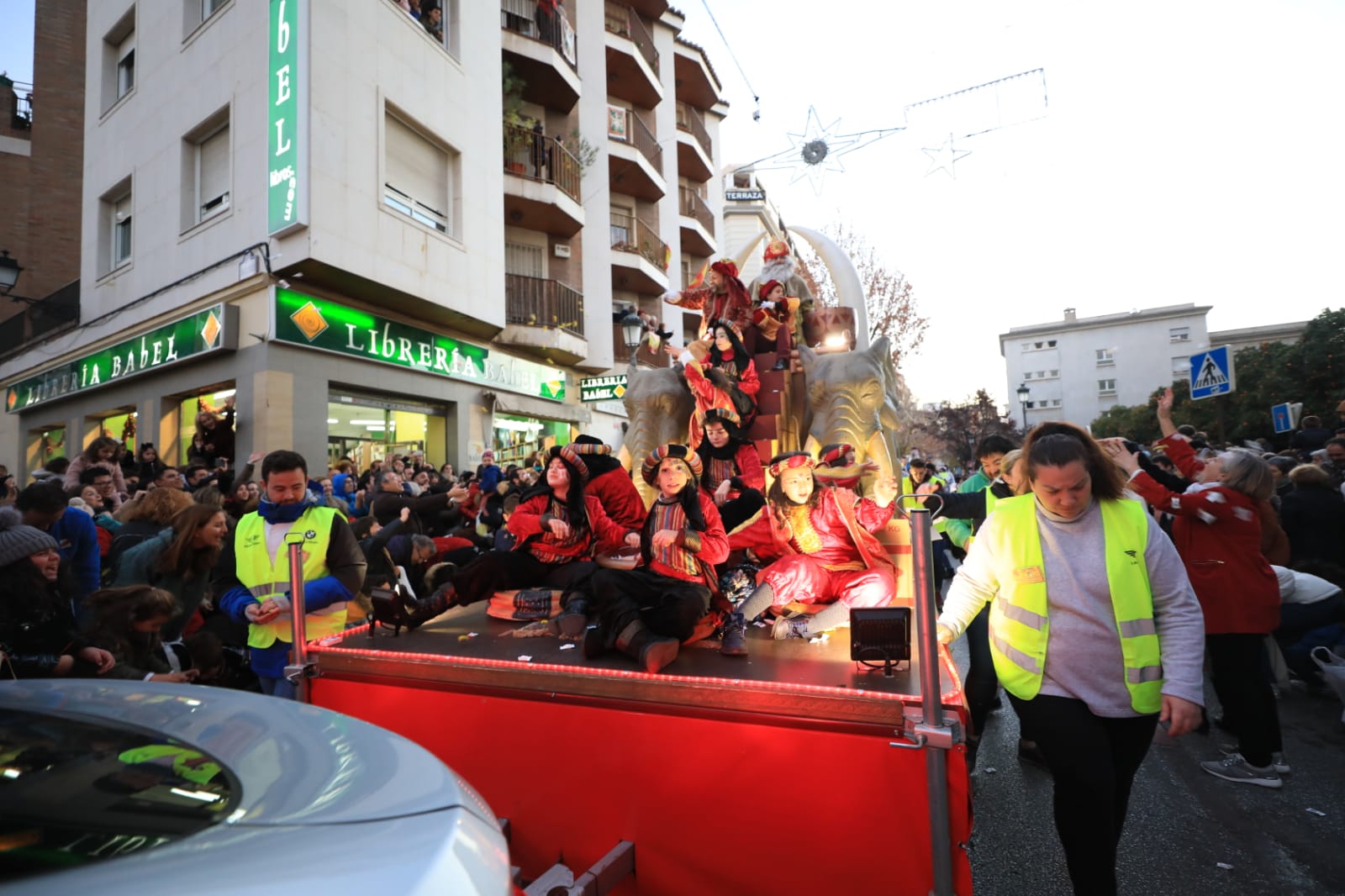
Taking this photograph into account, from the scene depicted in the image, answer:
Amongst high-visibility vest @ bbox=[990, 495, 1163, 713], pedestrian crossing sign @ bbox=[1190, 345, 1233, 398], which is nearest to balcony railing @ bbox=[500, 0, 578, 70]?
pedestrian crossing sign @ bbox=[1190, 345, 1233, 398]

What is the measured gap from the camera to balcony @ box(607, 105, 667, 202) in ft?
65.0

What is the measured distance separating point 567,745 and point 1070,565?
2.02 metres

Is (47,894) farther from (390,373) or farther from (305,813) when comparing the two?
(390,373)

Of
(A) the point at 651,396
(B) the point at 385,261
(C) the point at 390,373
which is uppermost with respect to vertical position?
(B) the point at 385,261

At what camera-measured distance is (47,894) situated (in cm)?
78

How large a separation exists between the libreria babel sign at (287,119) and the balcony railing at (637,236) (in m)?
11.9

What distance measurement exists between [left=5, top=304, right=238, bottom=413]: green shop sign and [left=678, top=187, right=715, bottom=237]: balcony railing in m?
18.1

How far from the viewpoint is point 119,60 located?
13102 mm

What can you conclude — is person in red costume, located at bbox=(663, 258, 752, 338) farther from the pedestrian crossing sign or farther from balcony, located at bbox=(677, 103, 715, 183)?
balcony, located at bbox=(677, 103, 715, 183)

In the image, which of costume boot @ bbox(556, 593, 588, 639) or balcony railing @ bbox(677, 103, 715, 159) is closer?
costume boot @ bbox(556, 593, 588, 639)

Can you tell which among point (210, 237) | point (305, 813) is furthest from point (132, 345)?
point (305, 813)

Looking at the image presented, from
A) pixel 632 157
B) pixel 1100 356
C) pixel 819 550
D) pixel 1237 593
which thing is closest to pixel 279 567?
pixel 819 550

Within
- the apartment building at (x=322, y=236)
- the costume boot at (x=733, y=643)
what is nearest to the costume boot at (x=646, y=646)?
the costume boot at (x=733, y=643)

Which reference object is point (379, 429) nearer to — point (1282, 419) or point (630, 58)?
point (630, 58)
